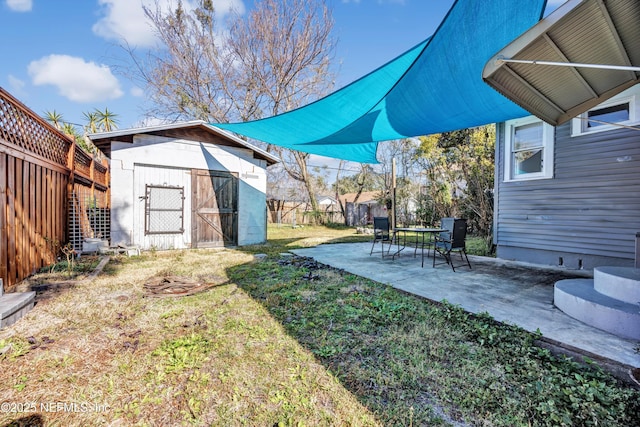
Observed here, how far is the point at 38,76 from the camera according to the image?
1739 cm

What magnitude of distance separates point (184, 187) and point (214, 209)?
0.90 m

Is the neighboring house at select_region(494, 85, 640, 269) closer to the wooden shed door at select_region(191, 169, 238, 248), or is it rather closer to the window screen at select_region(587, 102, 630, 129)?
the window screen at select_region(587, 102, 630, 129)

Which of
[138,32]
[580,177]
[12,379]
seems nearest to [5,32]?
[138,32]

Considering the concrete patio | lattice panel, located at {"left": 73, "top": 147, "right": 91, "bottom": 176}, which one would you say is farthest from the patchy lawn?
lattice panel, located at {"left": 73, "top": 147, "right": 91, "bottom": 176}

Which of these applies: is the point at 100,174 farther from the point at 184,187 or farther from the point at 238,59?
the point at 238,59

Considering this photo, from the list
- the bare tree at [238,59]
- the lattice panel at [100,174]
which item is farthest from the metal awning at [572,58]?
the bare tree at [238,59]

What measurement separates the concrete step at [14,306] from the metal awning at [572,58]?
15.6ft

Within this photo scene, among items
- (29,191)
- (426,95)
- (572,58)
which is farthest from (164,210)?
(572,58)

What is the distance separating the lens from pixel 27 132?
12.7 ft

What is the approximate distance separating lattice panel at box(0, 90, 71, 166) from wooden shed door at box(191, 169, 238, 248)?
8.41 ft

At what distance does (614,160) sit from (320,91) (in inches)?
431

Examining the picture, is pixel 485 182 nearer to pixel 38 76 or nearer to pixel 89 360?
pixel 89 360

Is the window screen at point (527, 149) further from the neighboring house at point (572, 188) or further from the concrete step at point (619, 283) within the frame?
the concrete step at point (619, 283)

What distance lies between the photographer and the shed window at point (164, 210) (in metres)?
6.38
